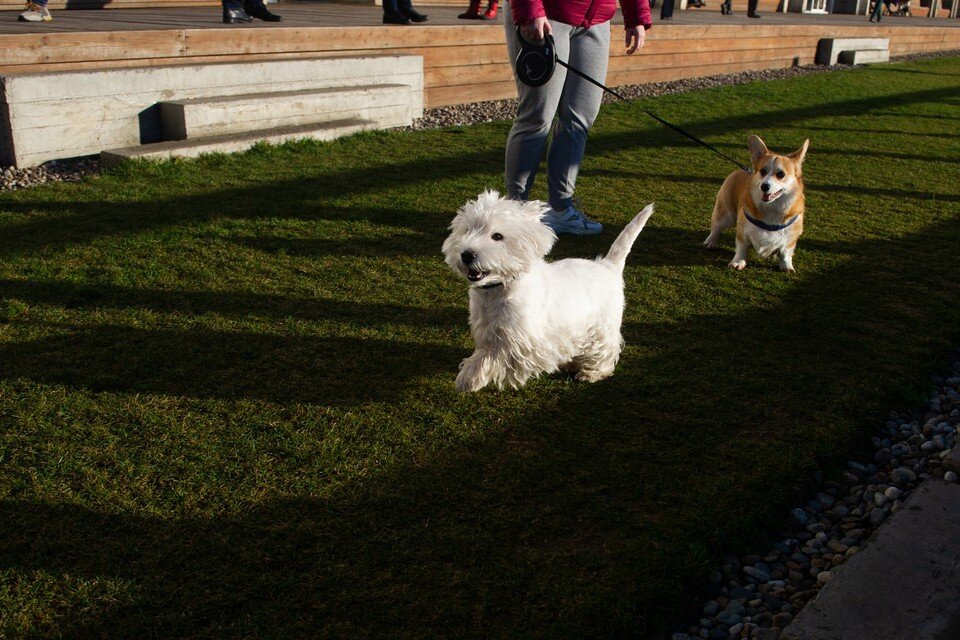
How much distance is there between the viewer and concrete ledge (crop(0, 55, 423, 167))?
5457 mm

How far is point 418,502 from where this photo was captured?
2.34 m

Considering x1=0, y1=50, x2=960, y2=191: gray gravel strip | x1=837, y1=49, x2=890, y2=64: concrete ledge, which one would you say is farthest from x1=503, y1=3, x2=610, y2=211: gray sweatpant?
x1=837, y1=49, x2=890, y2=64: concrete ledge

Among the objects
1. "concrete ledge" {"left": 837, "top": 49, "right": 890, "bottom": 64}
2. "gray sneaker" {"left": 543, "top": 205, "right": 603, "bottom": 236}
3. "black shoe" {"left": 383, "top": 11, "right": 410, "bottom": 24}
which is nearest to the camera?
"gray sneaker" {"left": 543, "top": 205, "right": 603, "bottom": 236}

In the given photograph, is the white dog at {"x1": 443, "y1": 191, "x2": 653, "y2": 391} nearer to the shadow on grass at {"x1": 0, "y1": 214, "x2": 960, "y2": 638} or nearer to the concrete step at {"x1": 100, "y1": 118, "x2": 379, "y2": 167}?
the shadow on grass at {"x1": 0, "y1": 214, "x2": 960, "y2": 638}

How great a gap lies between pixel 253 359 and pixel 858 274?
3338 millimetres

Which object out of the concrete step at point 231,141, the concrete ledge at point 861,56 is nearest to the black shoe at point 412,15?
the concrete step at point 231,141

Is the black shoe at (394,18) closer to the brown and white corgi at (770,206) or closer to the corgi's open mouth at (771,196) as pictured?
the brown and white corgi at (770,206)

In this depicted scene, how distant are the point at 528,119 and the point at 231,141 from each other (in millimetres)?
2892

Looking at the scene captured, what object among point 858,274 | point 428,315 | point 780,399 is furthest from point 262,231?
point 858,274

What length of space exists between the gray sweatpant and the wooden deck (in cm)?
371

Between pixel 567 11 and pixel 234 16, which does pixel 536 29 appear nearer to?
pixel 567 11

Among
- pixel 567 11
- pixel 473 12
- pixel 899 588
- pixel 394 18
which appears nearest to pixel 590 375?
pixel 899 588

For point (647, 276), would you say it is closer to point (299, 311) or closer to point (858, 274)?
point (858, 274)

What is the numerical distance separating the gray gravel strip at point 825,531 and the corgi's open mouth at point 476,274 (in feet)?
3.77
